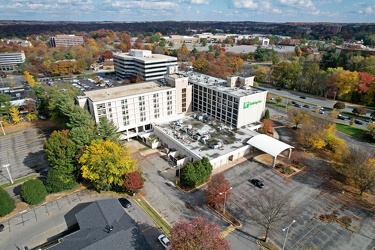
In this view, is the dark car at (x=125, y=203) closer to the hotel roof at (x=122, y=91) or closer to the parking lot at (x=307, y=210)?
the parking lot at (x=307, y=210)

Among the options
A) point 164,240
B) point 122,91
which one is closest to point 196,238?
point 164,240

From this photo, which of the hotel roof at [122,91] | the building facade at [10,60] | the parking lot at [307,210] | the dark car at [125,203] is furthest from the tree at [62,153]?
the building facade at [10,60]

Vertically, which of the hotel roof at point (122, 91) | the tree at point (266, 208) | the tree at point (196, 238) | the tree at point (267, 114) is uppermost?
the hotel roof at point (122, 91)

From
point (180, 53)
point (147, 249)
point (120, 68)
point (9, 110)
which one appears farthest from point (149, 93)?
point (180, 53)

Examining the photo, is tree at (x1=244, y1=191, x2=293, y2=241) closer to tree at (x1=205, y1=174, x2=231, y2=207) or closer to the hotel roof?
tree at (x1=205, y1=174, x2=231, y2=207)

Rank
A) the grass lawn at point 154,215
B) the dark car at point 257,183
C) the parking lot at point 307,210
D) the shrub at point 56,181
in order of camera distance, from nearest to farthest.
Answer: the parking lot at point 307,210
the grass lawn at point 154,215
the shrub at point 56,181
the dark car at point 257,183
